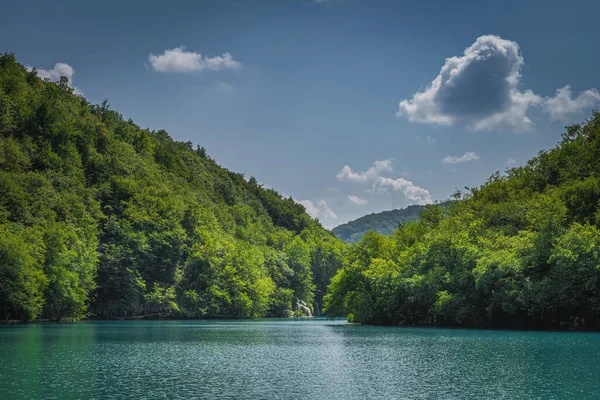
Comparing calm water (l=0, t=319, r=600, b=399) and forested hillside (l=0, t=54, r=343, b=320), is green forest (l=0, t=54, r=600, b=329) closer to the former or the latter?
forested hillside (l=0, t=54, r=343, b=320)

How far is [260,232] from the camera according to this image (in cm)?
18750

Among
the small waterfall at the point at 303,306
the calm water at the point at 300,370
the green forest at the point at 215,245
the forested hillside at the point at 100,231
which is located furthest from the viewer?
the small waterfall at the point at 303,306

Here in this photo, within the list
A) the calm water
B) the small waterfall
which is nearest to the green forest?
the small waterfall

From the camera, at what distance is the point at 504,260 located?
67812 millimetres

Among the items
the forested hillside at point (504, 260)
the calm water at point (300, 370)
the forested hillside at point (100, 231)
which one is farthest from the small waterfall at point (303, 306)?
the calm water at point (300, 370)

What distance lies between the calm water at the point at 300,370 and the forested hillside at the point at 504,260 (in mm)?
13906

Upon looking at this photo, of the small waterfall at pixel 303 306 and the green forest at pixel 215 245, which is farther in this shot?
the small waterfall at pixel 303 306

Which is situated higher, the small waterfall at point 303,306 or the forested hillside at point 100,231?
the forested hillside at point 100,231

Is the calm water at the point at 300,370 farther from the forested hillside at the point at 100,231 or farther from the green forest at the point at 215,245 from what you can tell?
the forested hillside at the point at 100,231

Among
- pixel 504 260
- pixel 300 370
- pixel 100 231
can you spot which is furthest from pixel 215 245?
pixel 300 370

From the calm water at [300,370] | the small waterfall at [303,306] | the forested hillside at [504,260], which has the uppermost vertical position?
the forested hillside at [504,260]

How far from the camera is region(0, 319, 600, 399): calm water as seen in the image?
25.9m

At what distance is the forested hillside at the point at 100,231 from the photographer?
86.1m

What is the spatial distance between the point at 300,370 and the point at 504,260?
41.8 m
